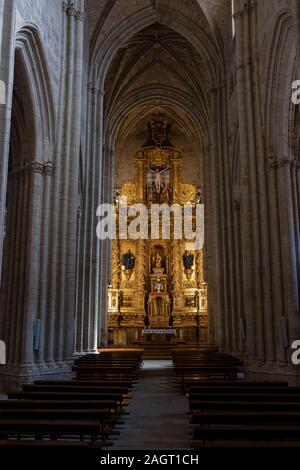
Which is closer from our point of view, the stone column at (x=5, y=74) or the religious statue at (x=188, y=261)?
the stone column at (x=5, y=74)

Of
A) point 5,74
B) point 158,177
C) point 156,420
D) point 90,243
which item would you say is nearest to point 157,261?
point 158,177

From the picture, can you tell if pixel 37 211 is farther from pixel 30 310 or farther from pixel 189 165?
pixel 189 165

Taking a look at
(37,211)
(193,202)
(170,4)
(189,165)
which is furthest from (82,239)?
(189,165)

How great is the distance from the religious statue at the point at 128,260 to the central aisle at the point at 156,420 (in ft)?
71.0

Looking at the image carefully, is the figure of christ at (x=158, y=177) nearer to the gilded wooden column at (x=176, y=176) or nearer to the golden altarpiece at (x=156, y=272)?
the golden altarpiece at (x=156, y=272)

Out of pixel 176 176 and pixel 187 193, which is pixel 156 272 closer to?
pixel 187 193

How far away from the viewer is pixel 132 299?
114ft

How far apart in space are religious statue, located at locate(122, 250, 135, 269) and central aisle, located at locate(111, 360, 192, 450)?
21.6m

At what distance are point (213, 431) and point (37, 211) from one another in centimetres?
1013

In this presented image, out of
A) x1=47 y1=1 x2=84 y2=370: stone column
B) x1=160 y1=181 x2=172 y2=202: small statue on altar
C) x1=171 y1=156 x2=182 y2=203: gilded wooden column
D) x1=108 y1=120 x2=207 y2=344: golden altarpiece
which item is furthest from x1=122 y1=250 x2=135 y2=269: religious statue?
x1=47 y1=1 x2=84 y2=370: stone column

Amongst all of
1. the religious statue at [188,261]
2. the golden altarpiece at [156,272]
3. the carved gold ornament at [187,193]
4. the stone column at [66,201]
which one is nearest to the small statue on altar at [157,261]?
the golden altarpiece at [156,272]

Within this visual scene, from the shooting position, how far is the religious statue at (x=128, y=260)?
3550 centimetres

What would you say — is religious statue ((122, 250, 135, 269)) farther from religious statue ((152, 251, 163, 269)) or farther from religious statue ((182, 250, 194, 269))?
religious statue ((182, 250, 194, 269))

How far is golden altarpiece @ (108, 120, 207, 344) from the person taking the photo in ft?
111
